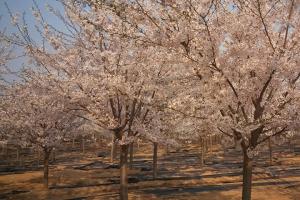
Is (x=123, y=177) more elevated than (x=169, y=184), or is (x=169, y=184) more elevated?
(x=123, y=177)

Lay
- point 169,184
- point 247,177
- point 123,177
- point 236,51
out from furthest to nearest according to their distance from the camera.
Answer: point 169,184, point 123,177, point 247,177, point 236,51

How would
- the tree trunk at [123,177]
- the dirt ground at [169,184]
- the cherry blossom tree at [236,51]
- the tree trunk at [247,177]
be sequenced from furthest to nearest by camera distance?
the dirt ground at [169,184] < the tree trunk at [123,177] < the tree trunk at [247,177] < the cherry blossom tree at [236,51]

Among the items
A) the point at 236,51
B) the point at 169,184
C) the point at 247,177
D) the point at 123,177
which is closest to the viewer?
the point at 236,51

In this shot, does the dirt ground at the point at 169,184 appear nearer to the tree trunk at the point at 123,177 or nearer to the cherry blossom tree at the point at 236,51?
the tree trunk at the point at 123,177

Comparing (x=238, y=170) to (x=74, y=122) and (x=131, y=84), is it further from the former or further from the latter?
(x=131, y=84)

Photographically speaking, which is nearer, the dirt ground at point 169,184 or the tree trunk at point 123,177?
the tree trunk at point 123,177

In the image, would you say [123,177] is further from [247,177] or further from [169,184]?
[169,184]

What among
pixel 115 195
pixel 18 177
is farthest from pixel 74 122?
pixel 18 177

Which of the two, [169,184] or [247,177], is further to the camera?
[169,184]

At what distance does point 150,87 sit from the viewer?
13648mm

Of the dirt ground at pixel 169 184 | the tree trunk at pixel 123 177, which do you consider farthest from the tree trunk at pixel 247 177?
the dirt ground at pixel 169 184

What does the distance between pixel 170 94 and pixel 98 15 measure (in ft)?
12.9

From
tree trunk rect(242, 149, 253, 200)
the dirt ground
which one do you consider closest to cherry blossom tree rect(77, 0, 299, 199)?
tree trunk rect(242, 149, 253, 200)

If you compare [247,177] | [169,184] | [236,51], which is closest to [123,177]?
[247,177]
